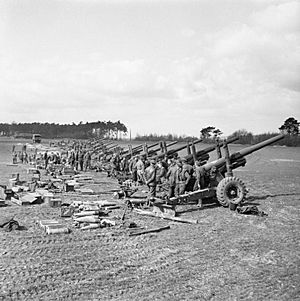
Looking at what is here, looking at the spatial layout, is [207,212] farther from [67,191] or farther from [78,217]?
[67,191]

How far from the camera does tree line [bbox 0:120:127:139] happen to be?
102188 millimetres

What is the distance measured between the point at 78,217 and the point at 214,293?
18.8 feet

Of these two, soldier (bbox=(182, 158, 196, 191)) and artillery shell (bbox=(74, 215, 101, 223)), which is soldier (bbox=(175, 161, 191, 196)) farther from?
artillery shell (bbox=(74, 215, 101, 223))

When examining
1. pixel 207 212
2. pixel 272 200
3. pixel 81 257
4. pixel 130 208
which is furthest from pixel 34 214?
pixel 272 200

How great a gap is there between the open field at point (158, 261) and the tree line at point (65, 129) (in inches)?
2982

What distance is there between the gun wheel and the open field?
45.2 inches

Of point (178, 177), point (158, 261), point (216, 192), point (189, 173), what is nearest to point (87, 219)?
point (158, 261)

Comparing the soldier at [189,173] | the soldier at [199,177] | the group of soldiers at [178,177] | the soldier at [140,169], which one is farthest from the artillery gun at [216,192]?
the soldier at [140,169]

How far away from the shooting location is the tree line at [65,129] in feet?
335

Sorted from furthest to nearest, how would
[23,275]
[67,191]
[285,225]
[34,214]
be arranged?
[67,191] < [34,214] < [285,225] < [23,275]

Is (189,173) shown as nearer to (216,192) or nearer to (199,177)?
(199,177)

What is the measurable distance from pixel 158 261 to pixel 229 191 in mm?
5906

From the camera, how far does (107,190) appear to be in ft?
58.5

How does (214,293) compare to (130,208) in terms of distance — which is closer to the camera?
(214,293)
